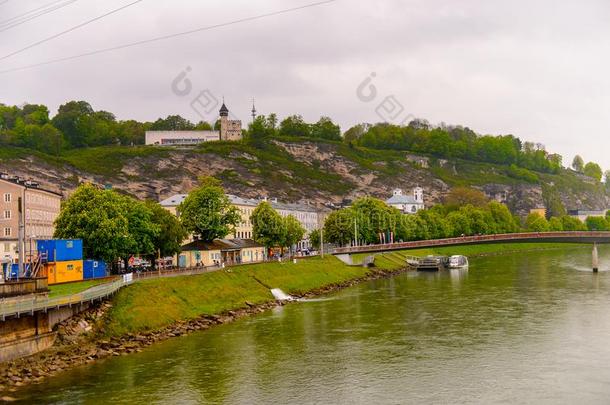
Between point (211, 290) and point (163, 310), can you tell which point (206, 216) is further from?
point (163, 310)

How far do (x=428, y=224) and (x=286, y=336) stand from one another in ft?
384

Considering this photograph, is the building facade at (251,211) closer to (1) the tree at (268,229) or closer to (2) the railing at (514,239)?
(1) the tree at (268,229)

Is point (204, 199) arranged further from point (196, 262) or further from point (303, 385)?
point (303, 385)

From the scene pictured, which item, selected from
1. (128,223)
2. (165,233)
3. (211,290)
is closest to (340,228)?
(165,233)

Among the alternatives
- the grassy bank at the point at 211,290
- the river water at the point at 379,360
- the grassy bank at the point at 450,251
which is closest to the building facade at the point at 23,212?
the grassy bank at the point at 211,290

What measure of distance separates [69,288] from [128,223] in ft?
56.6

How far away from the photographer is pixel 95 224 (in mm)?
65312

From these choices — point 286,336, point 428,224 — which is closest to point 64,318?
point 286,336

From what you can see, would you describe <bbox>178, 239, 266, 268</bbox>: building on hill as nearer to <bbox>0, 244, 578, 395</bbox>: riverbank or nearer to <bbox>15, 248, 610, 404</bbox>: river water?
<bbox>0, 244, 578, 395</bbox>: riverbank

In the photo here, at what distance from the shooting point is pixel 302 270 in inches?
3472

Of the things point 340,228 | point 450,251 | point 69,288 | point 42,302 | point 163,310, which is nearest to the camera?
point 42,302

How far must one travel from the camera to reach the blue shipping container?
183ft

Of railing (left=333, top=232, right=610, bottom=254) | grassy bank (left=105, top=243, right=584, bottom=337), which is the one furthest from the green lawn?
railing (left=333, top=232, right=610, bottom=254)

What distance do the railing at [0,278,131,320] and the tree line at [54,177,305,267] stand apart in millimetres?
16280
